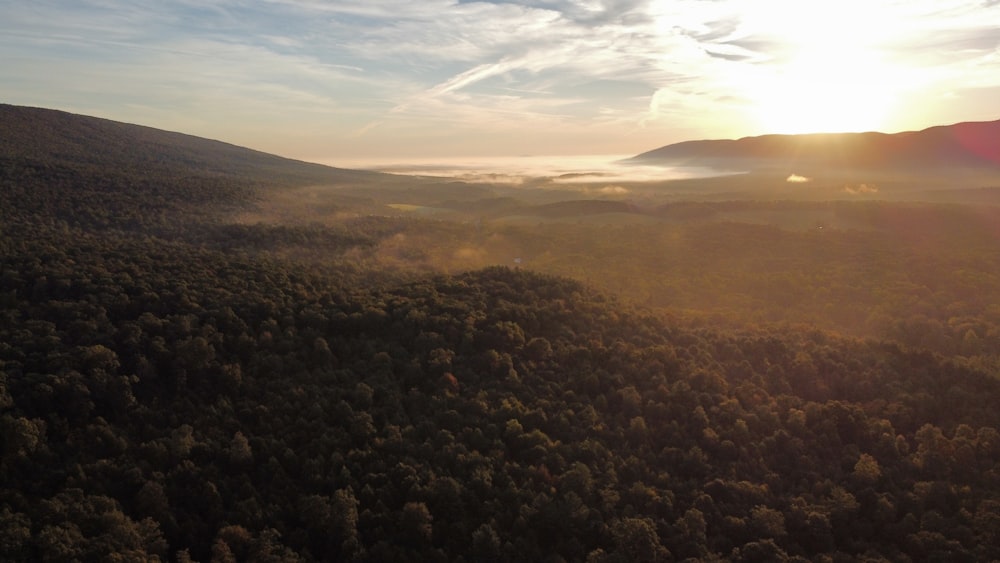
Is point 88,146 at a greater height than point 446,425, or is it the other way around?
point 88,146

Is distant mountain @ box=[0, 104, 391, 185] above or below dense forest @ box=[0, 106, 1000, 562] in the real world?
above

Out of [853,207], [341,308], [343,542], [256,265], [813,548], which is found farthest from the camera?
[853,207]

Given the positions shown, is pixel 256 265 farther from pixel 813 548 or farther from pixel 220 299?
pixel 813 548

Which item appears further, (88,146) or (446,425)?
(88,146)

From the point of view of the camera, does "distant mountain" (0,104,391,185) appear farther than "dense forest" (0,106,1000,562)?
Yes

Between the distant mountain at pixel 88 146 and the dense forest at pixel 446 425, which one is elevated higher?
the distant mountain at pixel 88 146

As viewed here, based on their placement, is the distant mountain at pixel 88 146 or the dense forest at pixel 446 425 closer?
the dense forest at pixel 446 425

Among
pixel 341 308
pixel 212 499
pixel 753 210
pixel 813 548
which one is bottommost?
pixel 813 548

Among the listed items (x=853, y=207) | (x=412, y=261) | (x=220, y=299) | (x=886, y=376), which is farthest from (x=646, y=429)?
(x=853, y=207)
